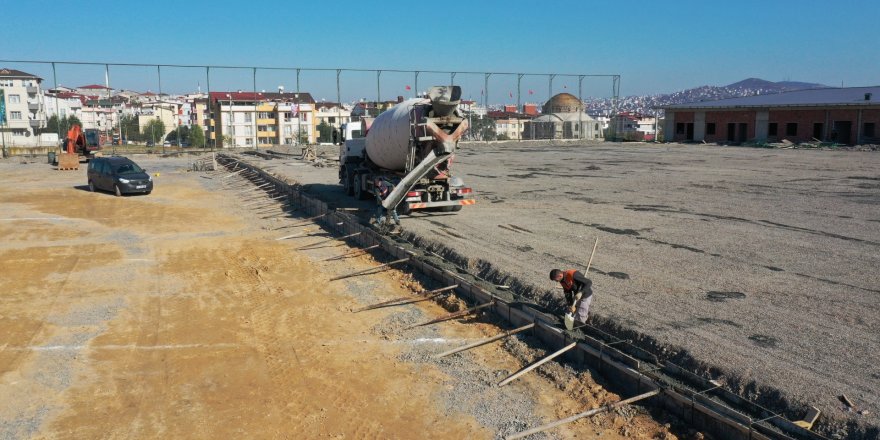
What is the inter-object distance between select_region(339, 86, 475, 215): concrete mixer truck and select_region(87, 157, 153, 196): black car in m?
11.8

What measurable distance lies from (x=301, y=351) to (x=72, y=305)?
5.29m

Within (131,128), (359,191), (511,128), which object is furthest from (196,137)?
(359,191)

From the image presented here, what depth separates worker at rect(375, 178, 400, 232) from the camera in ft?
60.6

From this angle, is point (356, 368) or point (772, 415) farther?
point (356, 368)

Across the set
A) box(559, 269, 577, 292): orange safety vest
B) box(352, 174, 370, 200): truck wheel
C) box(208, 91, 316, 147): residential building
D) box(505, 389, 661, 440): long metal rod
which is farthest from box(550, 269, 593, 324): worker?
box(208, 91, 316, 147): residential building

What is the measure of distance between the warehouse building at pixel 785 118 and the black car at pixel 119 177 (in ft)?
165

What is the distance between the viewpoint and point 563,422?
726 centimetres

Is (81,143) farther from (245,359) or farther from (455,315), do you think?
(455,315)

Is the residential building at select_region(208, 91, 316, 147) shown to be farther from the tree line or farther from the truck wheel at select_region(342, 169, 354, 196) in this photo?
the truck wheel at select_region(342, 169, 354, 196)

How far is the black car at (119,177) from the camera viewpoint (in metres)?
28.8

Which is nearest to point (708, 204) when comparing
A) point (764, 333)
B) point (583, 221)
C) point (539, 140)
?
point (583, 221)

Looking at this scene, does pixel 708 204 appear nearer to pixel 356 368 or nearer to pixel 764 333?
pixel 764 333

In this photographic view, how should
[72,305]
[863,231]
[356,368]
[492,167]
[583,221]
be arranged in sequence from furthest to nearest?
[492,167] → [583,221] → [863,231] → [72,305] → [356,368]

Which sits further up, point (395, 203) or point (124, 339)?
point (395, 203)
